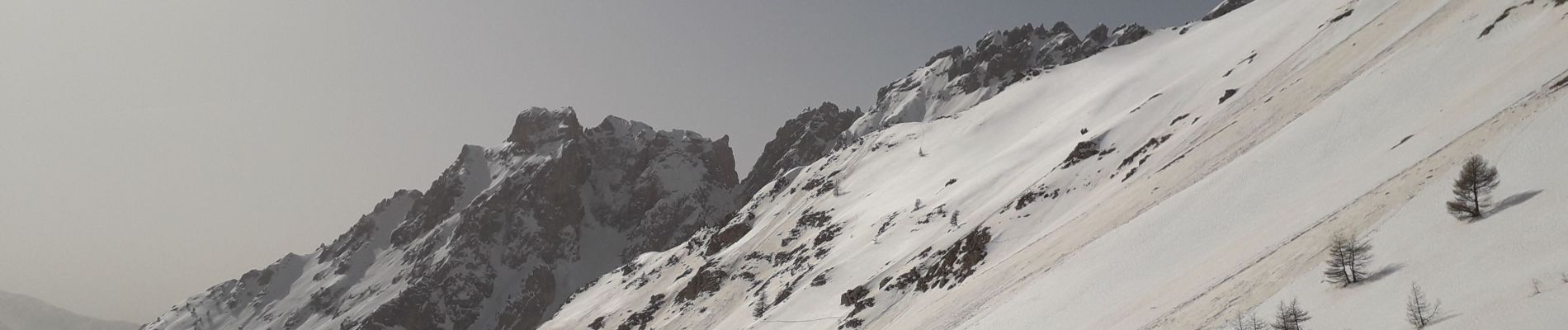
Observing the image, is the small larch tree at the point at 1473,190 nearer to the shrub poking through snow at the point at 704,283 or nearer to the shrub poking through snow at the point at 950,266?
the shrub poking through snow at the point at 950,266

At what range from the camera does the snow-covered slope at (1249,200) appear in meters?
15.6

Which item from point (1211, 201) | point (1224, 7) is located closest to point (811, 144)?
point (1224, 7)

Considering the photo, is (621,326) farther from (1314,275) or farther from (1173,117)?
(1314,275)

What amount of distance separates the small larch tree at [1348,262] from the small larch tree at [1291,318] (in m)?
1.41

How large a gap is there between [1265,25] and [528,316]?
156 m

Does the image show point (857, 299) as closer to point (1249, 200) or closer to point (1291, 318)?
point (1249, 200)

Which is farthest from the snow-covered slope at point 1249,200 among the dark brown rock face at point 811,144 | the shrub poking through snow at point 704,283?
the dark brown rock face at point 811,144

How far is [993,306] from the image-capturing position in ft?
103

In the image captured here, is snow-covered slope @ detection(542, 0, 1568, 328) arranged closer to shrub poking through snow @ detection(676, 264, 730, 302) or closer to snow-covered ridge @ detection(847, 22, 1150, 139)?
shrub poking through snow @ detection(676, 264, 730, 302)

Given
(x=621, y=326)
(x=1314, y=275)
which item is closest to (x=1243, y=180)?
(x=1314, y=275)

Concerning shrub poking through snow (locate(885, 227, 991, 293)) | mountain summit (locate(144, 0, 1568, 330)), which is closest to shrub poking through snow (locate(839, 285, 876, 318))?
mountain summit (locate(144, 0, 1568, 330))

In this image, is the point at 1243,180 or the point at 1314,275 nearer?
the point at 1314,275

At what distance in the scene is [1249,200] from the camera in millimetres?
25766

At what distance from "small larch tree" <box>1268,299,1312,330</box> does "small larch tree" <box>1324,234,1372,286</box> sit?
141 cm
